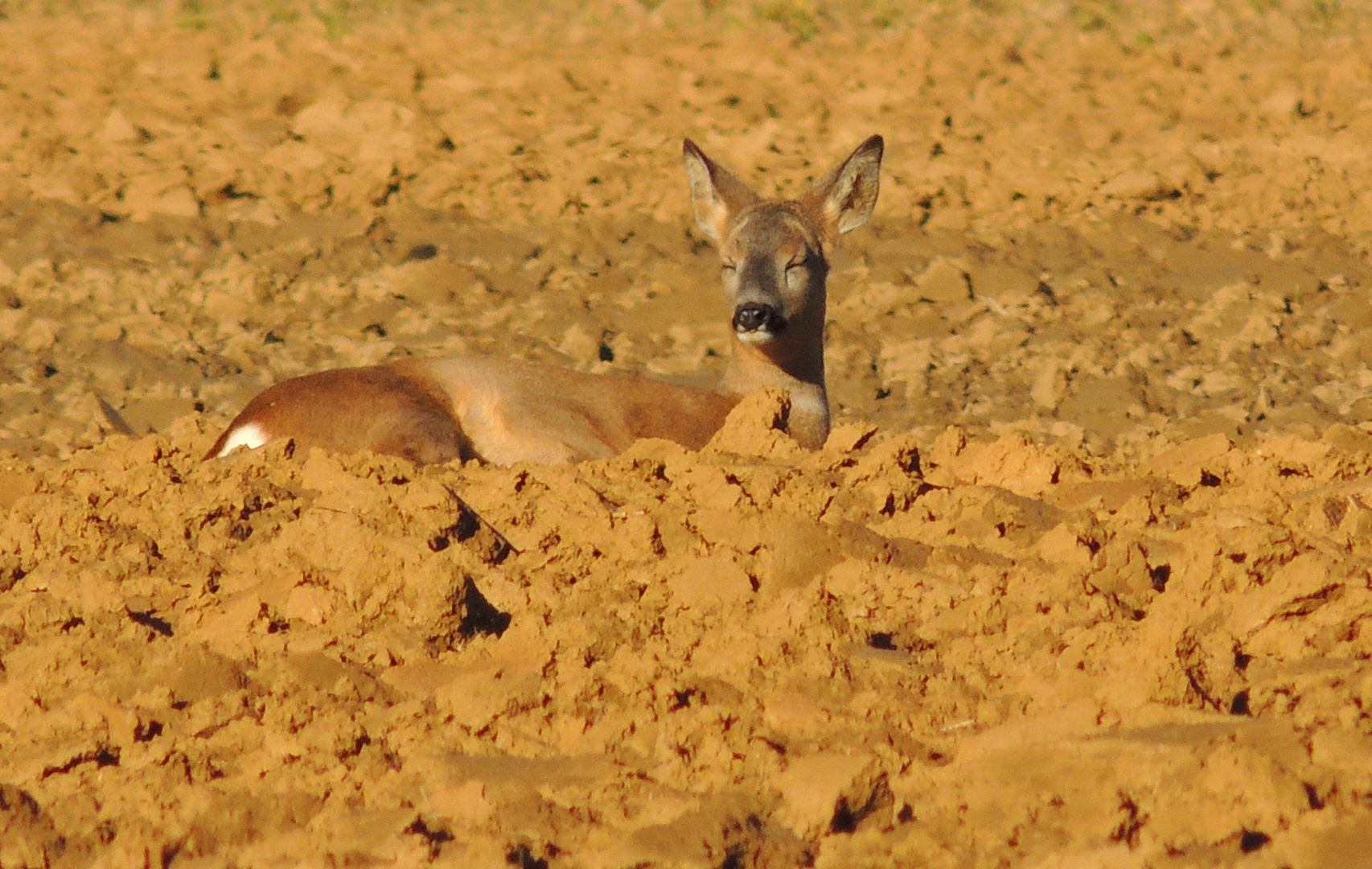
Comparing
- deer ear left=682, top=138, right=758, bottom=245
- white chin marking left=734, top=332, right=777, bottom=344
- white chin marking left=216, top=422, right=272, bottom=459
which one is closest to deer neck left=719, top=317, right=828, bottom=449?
white chin marking left=734, top=332, right=777, bottom=344

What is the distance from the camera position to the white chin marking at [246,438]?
24.6 ft

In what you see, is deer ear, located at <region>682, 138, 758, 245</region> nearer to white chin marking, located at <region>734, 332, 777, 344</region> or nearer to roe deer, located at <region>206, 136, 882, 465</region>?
roe deer, located at <region>206, 136, 882, 465</region>

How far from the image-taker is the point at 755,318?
8.69 metres

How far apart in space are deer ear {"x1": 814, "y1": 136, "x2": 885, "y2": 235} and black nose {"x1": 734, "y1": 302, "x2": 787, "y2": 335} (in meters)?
1.14

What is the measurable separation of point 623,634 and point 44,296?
7.45 m

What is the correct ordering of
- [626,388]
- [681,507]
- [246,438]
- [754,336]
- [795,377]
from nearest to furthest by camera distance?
[681,507]
[246,438]
[626,388]
[754,336]
[795,377]

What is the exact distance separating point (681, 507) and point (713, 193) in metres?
4.32

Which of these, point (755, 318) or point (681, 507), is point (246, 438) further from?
point (681, 507)

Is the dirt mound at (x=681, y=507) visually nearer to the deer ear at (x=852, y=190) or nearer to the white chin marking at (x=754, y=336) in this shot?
the white chin marking at (x=754, y=336)

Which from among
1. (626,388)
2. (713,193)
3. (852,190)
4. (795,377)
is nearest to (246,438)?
(626,388)

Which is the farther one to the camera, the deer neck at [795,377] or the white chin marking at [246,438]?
the deer neck at [795,377]

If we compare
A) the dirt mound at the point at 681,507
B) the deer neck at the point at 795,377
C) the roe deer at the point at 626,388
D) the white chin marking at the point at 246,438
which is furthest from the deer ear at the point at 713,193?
the white chin marking at the point at 246,438

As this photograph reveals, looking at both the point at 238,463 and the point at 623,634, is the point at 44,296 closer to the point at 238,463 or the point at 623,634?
the point at 238,463

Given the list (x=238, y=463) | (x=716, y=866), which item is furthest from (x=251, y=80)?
(x=716, y=866)
